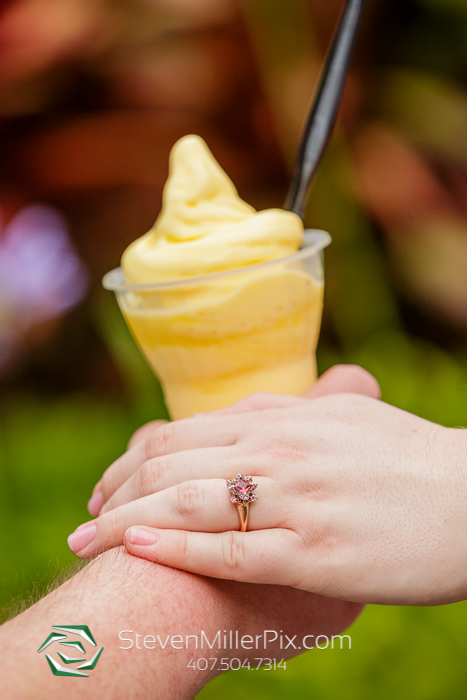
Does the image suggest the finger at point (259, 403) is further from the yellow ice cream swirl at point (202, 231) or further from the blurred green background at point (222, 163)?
the blurred green background at point (222, 163)

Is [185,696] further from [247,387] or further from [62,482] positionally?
[62,482]

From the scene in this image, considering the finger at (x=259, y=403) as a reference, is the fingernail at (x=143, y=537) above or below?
below

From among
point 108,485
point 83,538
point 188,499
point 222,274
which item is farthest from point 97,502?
point 222,274

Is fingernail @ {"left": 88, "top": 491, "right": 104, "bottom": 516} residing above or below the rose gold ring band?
below

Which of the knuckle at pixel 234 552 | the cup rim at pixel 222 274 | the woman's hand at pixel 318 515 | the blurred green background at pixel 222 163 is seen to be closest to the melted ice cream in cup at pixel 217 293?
the cup rim at pixel 222 274

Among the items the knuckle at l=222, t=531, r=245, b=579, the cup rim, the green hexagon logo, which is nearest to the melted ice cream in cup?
the cup rim

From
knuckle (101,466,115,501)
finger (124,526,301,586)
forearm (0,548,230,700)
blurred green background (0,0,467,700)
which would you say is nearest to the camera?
forearm (0,548,230,700)

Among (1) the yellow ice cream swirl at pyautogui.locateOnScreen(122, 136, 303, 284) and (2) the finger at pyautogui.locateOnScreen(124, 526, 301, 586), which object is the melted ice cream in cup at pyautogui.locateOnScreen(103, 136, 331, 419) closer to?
(1) the yellow ice cream swirl at pyautogui.locateOnScreen(122, 136, 303, 284)
